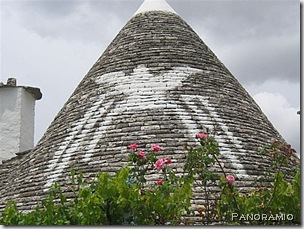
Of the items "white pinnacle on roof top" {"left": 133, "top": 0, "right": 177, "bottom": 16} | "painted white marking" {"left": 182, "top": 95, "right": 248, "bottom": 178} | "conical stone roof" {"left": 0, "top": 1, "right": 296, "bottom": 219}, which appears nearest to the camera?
"painted white marking" {"left": 182, "top": 95, "right": 248, "bottom": 178}

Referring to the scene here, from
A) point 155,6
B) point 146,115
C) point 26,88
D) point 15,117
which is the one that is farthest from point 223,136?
point 15,117

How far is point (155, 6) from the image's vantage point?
31.4 ft

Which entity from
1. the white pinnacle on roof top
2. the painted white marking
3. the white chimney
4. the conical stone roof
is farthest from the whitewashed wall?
the painted white marking

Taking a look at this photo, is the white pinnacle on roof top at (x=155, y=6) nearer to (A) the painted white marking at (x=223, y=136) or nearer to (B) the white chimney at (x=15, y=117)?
(B) the white chimney at (x=15, y=117)

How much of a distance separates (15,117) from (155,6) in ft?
8.84

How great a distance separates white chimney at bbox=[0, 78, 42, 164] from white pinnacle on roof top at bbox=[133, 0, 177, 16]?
1.98 metres

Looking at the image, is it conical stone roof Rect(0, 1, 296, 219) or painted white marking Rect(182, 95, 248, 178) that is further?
conical stone roof Rect(0, 1, 296, 219)

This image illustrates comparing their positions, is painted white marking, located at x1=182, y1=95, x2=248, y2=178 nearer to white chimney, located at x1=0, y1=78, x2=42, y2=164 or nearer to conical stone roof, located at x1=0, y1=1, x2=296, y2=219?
conical stone roof, located at x1=0, y1=1, x2=296, y2=219

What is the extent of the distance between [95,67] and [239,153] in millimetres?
2656

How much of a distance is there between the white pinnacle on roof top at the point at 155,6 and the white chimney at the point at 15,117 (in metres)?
1.98

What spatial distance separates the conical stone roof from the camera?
22.8 feet

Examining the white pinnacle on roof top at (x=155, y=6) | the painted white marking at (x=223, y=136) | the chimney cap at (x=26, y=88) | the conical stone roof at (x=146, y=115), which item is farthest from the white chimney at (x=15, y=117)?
the painted white marking at (x=223, y=136)

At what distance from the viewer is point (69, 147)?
7.41 m

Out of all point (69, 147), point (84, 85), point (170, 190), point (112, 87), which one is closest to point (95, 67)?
point (84, 85)
